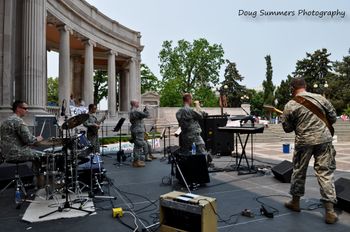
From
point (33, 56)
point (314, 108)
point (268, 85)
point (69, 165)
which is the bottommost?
point (69, 165)

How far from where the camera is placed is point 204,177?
278 inches

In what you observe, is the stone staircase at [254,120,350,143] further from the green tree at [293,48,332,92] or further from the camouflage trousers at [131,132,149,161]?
the green tree at [293,48,332,92]

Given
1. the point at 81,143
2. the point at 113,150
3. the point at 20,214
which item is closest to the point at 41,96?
the point at 113,150

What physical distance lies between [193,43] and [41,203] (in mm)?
57456

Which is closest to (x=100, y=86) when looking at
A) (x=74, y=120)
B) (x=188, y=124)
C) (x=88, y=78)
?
(x=88, y=78)

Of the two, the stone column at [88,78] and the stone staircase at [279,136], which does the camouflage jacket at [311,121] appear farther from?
the stone column at [88,78]

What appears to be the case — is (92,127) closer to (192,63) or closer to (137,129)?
(137,129)

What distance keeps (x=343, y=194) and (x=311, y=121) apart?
1.49 metres

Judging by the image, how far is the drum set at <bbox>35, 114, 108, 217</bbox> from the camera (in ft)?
18.5

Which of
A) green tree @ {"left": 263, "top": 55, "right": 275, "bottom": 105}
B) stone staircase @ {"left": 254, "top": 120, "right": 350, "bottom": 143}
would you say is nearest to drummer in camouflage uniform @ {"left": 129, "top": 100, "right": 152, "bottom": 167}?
stone staircase @ {"left": 254, "top": 120, "right": 350, "bottom": 143}

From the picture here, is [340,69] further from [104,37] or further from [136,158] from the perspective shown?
[136,158]

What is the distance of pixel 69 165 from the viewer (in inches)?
239

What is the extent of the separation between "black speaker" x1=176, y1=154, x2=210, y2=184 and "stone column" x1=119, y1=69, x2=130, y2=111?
29.4 m

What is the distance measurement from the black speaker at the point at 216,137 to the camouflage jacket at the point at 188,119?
16.0 ft
